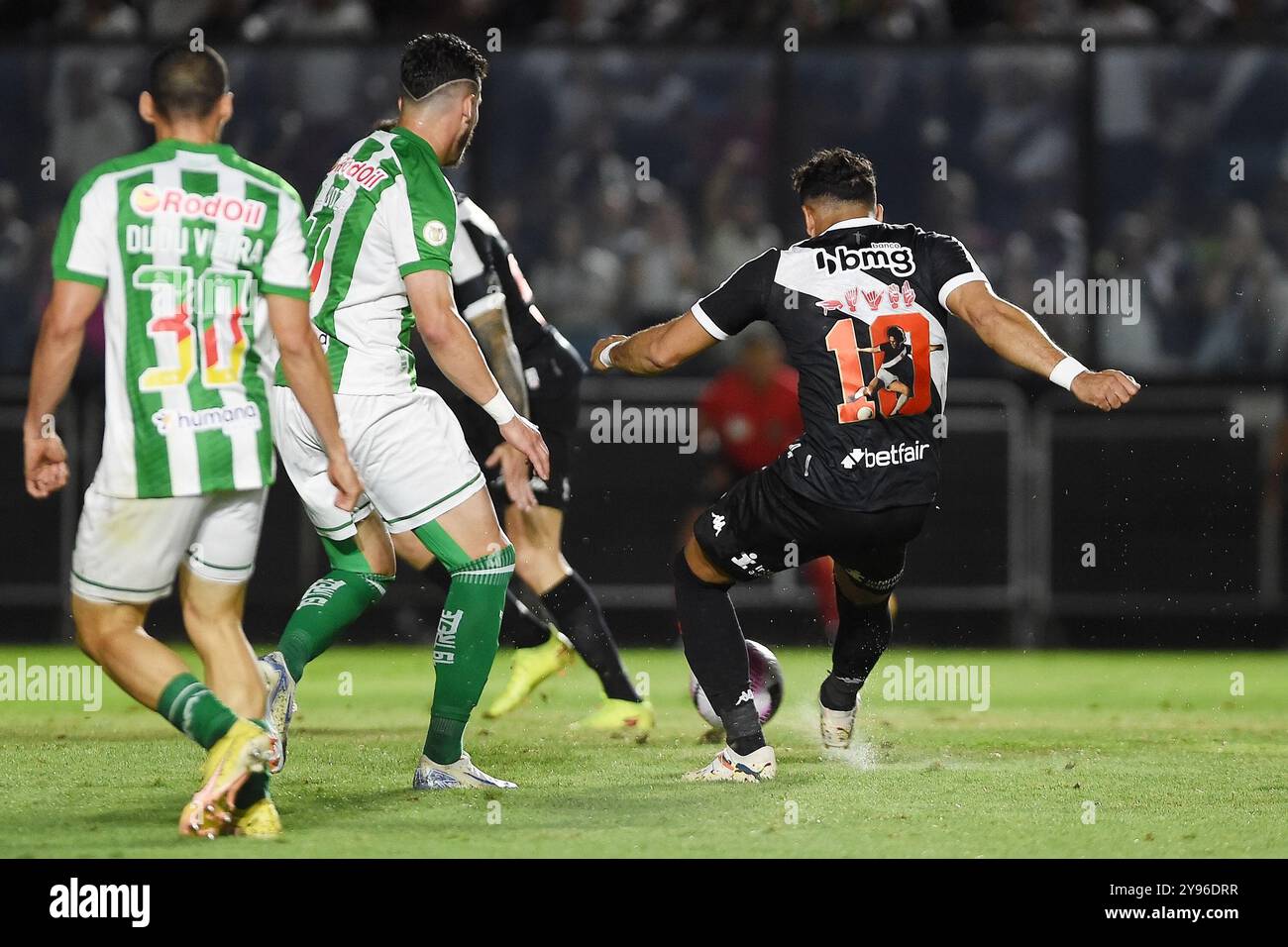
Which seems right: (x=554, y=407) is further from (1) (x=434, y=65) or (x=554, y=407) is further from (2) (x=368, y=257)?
(1) (x=434, y=65)

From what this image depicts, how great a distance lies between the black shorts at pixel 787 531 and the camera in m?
6.72

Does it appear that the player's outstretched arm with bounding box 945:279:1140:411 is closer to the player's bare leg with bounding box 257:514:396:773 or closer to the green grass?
the green grass

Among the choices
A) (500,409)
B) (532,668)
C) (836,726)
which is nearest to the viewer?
(500,409)

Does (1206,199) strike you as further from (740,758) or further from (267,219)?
(267,219)

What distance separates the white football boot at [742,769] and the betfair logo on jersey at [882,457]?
1.01m

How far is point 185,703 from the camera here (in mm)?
5566

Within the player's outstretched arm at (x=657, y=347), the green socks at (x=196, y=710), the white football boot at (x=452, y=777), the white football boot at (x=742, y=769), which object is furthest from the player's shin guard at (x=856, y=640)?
the green socks at (x=196, y=710)

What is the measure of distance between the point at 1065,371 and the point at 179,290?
9.03 ft

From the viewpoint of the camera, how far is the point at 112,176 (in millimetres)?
5504

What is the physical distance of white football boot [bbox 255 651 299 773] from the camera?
6.46 meters

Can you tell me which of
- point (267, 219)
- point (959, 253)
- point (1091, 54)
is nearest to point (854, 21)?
point (1091, 54)

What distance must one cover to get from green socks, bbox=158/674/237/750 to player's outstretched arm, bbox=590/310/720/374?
6.34ft
